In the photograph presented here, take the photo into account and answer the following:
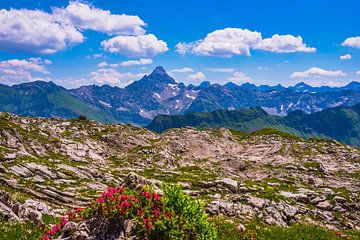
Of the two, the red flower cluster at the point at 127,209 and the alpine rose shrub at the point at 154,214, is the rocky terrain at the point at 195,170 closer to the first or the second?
the red flower cluster at the point at 127,209

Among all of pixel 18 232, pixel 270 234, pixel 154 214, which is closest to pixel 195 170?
pixel 270 234

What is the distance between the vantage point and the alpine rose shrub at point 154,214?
15.6 metres

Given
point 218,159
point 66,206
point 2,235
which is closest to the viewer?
point 2,235

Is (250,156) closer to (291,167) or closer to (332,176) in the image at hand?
(291,167)

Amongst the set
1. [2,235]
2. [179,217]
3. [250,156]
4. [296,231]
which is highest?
[179,217]

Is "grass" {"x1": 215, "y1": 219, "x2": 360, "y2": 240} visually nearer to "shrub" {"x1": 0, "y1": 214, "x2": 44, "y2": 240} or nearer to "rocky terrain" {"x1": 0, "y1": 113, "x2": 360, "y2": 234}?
"shrub" {"x1": 0, "y1": 214, "x2": 44, "y2": 240}

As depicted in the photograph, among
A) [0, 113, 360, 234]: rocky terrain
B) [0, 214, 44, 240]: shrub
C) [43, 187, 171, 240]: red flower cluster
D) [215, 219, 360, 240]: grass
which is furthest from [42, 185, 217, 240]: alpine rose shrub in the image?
[0, 113, 360, 234]: rocky terrain

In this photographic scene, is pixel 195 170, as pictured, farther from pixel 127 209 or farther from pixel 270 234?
pixel 127 209

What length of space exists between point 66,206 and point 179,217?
96.4 ft

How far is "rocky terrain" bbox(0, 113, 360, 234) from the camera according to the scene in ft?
152

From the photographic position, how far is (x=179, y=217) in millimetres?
16078

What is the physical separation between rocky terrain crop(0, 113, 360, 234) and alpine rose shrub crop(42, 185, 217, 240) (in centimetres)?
1363

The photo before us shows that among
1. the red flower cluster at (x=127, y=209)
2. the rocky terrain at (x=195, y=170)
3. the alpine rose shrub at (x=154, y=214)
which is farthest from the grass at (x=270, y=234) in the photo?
the rocky terrain at (x=195, y=170)

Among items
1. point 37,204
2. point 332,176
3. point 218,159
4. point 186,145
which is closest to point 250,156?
point 218,159
